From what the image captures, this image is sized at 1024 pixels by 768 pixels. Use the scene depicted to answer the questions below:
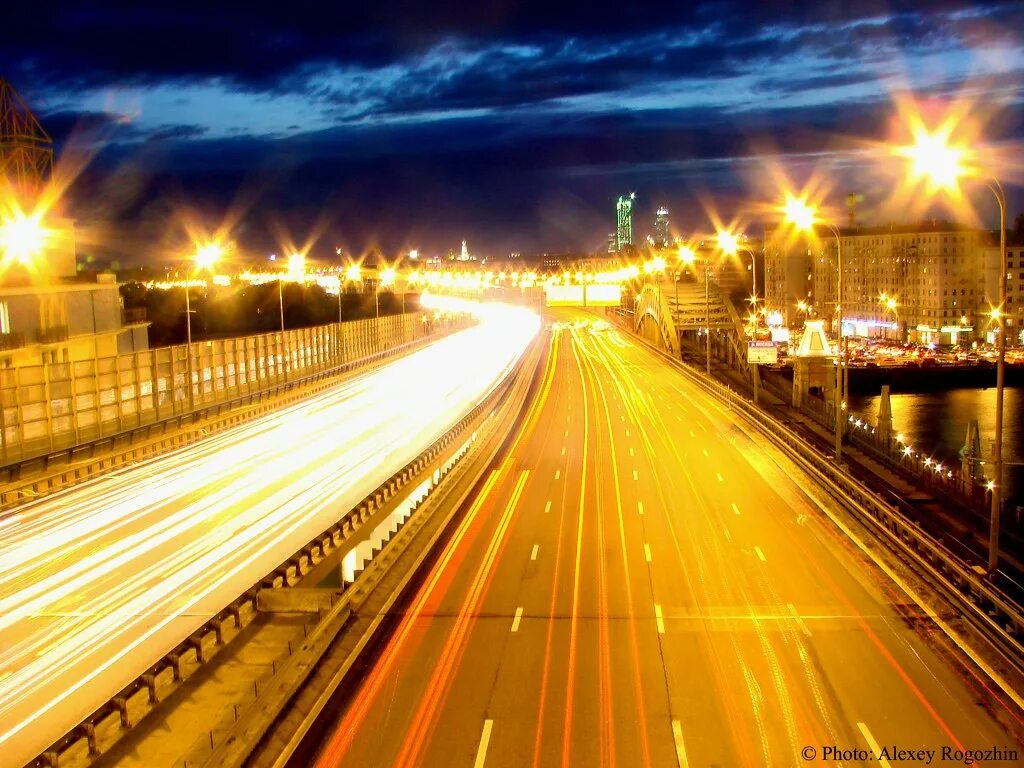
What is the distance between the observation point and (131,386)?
3069 centimetres

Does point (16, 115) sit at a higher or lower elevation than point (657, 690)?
higher

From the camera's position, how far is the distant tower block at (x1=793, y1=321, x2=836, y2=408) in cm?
5347

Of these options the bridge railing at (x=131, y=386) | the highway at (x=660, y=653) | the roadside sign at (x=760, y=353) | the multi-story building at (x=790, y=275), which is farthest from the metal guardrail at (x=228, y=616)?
the multi-story building at (x=790, y=275)

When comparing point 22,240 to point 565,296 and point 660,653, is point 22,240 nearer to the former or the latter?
point 660,653

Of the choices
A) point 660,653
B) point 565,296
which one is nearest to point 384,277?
point 565,296

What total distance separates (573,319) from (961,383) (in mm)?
47417

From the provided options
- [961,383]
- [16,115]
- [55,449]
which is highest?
[16,115]

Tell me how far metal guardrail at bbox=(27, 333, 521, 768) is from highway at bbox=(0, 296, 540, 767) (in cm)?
70

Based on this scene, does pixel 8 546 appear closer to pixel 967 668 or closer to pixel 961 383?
pixel 967 668

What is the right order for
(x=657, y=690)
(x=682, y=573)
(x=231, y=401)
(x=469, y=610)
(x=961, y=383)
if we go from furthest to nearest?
(x=961, y=383) → (x=231, y=401) → (x=682, y=573) → (x=469, y=610) → (x=657, y=690)

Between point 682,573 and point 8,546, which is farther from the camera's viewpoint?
point 8,546

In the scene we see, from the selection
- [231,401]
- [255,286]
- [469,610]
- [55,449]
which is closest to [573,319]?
[255,286]

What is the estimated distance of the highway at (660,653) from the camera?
35.4 feet

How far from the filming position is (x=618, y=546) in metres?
19.7
